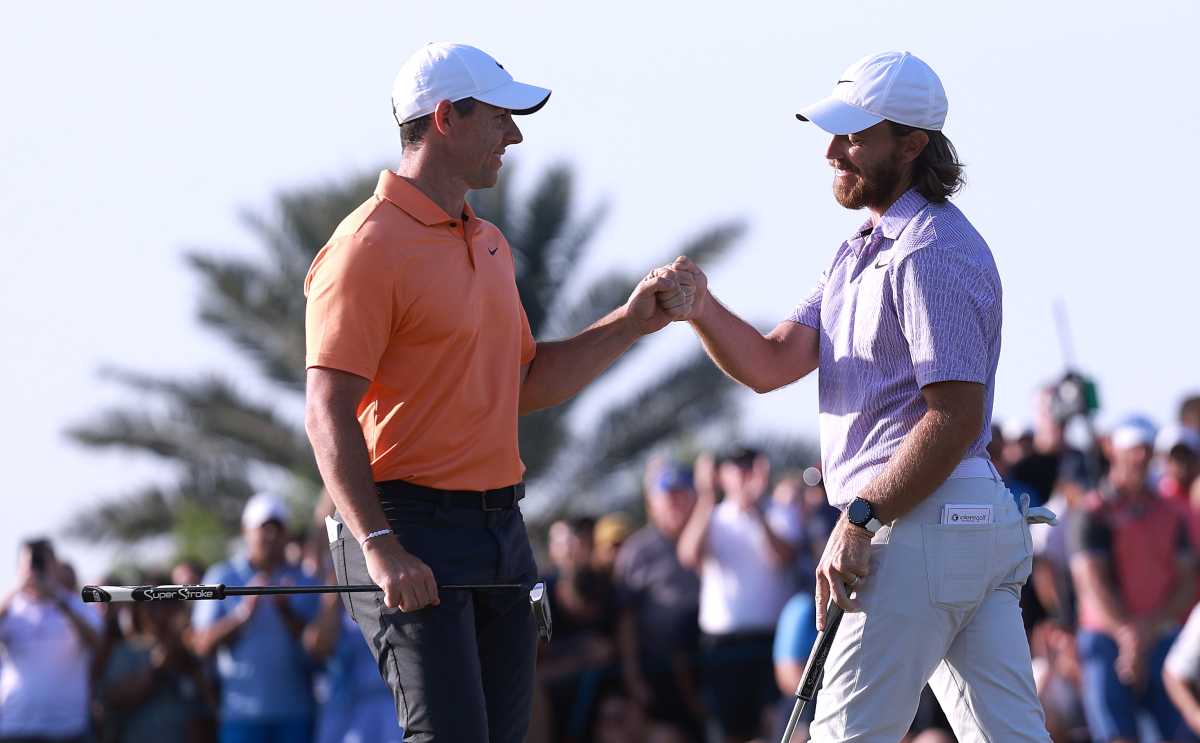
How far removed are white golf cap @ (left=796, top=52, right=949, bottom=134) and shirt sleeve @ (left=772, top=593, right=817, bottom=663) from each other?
16.5 ft

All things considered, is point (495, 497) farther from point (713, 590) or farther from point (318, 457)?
point (713, 590)

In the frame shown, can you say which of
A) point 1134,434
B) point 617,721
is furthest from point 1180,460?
point 617,721

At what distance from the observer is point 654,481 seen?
40.6 ft

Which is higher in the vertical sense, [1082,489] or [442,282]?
[442,282]

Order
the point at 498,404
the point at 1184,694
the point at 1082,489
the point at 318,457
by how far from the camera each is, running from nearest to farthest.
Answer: the point at 318,457, the point at 498,404, the point at 1184,694, the point at 1082,489

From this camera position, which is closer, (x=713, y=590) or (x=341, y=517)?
(x=341, y=517)

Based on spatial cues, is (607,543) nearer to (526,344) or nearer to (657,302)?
(657,302)

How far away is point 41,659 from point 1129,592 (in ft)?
21.5

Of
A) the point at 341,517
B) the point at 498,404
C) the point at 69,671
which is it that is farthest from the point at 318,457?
the point at 69,671

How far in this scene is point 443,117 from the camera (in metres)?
5.32

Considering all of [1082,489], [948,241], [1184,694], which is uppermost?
[948,241]

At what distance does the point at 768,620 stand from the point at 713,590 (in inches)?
15.2

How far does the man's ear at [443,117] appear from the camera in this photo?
5.30 metres

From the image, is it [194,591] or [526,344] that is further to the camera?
[526,344]
